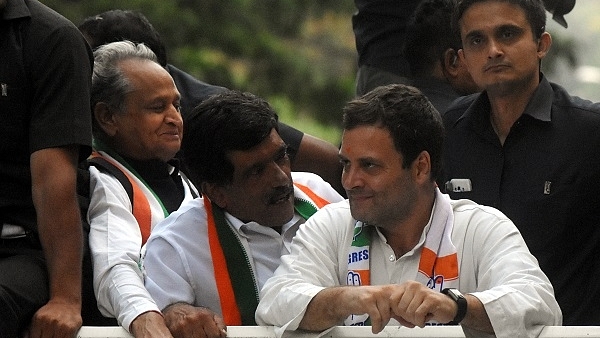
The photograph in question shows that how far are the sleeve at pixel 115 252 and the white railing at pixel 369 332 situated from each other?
150mm

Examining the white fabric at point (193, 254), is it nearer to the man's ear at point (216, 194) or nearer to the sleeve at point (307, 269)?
the man's ear at point (216, 194)

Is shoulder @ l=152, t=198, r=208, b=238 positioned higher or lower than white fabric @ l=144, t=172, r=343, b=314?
higher

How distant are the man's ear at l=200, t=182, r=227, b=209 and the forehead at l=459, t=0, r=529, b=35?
1074 millimetres

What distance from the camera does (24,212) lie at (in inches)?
191

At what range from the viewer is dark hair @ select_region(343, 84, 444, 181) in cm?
464

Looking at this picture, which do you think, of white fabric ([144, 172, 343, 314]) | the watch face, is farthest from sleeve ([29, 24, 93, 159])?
the watch face

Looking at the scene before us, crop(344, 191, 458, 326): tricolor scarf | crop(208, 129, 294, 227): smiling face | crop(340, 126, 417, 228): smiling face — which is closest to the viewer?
crop(344, 191, 458, 326): tricolor scarf

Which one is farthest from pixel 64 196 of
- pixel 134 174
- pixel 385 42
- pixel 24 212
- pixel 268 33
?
pixel 268 33

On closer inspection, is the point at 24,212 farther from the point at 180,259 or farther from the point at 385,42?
the point at 385,42

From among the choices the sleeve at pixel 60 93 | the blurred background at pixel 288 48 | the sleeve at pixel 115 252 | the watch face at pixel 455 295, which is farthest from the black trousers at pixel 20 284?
the blurred background at pixel 288 48

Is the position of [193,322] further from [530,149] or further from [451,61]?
[451,61]

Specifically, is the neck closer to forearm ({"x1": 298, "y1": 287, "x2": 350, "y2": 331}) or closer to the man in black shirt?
forearm ({"x1": 298, "y1": 287, "x2": 350, "y2": 331})

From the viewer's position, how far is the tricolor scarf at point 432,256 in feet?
14.6

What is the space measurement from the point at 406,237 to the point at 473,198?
28.6 inches
